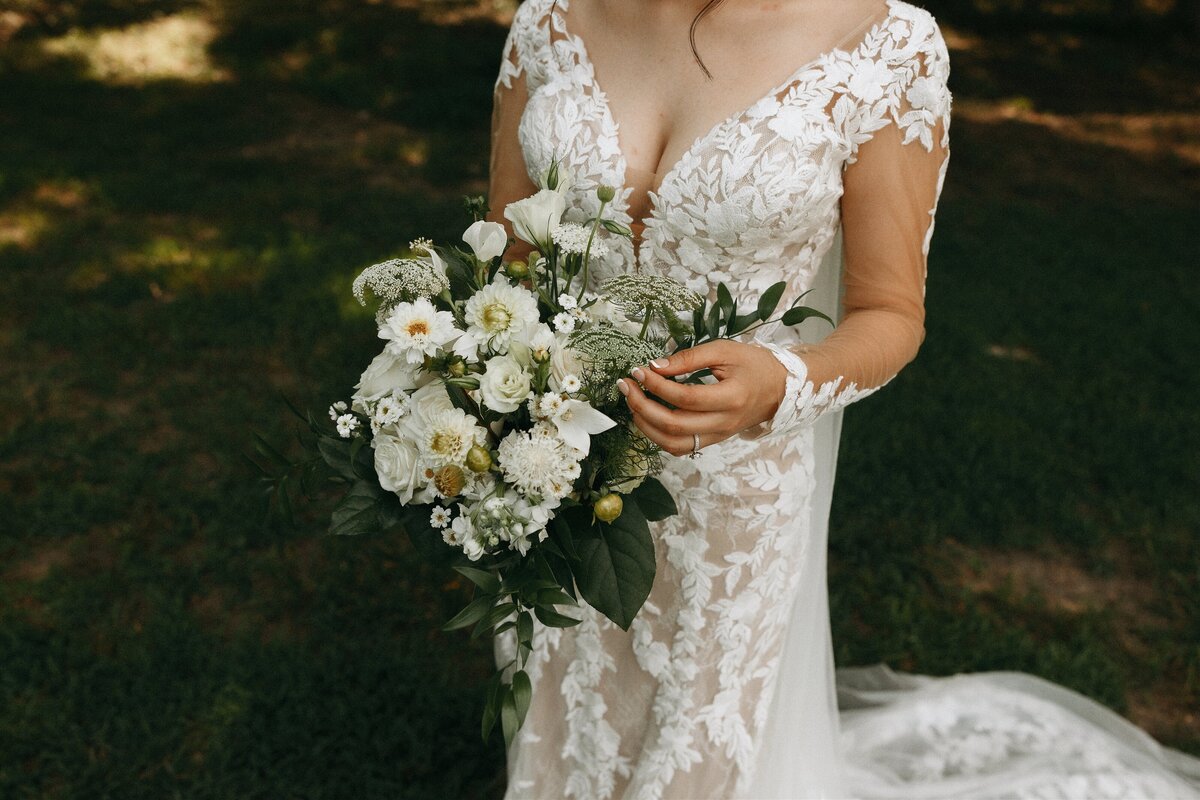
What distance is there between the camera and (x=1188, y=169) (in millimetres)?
9000

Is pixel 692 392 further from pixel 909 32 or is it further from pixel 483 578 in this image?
pixel 909 32

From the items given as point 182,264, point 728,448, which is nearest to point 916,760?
point 728,448

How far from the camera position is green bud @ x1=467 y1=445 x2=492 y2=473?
1.47m

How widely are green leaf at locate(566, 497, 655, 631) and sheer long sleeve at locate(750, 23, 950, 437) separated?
0.53 meters

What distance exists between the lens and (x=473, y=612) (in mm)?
1494

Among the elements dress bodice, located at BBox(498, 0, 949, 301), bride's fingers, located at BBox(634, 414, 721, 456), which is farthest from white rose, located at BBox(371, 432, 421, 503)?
dress bodice, located at BBox(498, 0, 949, 301)

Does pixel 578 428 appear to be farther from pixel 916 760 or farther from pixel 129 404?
pixel 129 404

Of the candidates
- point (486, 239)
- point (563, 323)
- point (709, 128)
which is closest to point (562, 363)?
point (563, 323)

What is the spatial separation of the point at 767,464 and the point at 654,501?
59cm

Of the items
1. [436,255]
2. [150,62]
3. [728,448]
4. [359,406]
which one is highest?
[436,255]

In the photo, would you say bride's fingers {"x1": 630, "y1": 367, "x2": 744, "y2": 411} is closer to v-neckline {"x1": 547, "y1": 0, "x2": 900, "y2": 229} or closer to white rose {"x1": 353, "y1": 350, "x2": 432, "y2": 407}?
white rose {"x1": 353, "y1": 350, "x2": 432, "y2": 407}

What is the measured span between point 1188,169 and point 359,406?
965 cm

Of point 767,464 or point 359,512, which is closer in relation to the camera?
point 359,512

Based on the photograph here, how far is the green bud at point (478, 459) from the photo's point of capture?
147 centimetres
